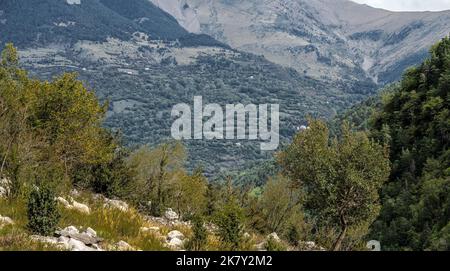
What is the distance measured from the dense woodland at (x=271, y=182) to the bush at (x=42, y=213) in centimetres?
4

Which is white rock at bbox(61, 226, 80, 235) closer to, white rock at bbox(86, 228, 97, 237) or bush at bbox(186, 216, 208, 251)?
white rock at bbox(86, 228, 97, 237)

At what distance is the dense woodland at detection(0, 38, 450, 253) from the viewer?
2688cm

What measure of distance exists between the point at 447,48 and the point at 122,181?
218ft

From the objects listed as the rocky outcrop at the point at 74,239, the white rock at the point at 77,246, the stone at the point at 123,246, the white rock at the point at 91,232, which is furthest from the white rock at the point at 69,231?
the stone at the point at 123,246

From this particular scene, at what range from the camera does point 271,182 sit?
6238cm

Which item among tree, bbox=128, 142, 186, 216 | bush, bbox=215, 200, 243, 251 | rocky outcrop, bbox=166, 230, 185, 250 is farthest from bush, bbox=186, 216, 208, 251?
tree, bbox=128, 142, 186, 216

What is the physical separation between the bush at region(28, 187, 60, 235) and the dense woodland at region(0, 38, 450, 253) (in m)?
0.04

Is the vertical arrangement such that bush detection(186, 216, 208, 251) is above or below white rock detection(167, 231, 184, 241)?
above

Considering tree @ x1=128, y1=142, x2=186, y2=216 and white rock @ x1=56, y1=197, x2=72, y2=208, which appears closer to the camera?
white rock @ x1=56, y1=197, x2=72, y2=208

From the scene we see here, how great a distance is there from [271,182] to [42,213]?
164ft

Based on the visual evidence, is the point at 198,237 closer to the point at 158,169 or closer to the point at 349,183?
the point at 349,183

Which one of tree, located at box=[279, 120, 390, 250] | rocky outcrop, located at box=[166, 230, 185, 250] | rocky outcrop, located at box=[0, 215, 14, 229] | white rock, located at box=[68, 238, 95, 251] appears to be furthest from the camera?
tree, located at box=[279, 120, 390, 250]

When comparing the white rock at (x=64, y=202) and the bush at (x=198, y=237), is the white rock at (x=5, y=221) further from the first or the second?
the bush at (x=198, y=237)

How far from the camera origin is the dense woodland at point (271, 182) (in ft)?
88.2
